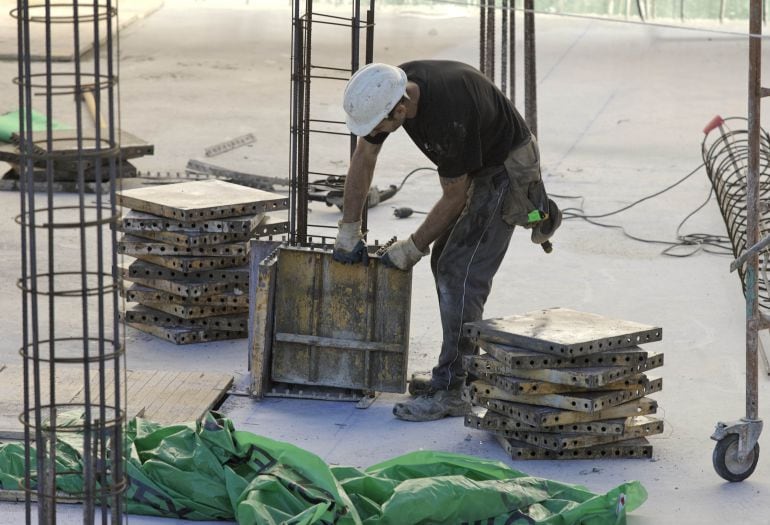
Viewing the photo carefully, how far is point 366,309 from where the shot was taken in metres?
7.15

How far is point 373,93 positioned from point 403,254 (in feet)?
3.26

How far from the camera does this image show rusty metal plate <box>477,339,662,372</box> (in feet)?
20.5

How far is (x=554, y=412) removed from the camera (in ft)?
20.6

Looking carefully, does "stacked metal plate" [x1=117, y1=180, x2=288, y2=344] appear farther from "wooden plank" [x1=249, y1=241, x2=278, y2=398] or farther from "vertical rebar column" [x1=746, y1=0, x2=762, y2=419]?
"vertical rebar column" [x1=746, y1=0, x2=762, y2=419]

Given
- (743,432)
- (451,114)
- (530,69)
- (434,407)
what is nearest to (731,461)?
(743,432)

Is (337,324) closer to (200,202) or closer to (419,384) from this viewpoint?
(419,384)

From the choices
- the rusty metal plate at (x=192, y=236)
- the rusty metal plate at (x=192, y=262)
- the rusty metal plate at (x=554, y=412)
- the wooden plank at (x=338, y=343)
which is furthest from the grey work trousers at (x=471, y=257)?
the rusty metal plate at (x=192, y=262)

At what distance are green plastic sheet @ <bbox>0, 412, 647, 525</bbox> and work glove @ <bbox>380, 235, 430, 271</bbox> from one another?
4.42 feet

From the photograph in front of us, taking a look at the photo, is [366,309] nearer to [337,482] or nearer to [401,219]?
[337,482]

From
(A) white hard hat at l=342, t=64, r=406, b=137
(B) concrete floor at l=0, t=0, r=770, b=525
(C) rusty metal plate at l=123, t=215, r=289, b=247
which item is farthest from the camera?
(C) rusty metal plate at l=123, t=215, r=289, b=247

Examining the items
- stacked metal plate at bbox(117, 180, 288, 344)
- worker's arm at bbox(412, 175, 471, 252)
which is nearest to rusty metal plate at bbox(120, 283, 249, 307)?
stacked metal plate at bbox(117, 180, 288, 344)

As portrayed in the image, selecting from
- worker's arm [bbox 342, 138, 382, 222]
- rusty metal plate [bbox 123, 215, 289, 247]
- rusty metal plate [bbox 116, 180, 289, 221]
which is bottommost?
rusty metal plate [bbox 123, 215, 289, 247]

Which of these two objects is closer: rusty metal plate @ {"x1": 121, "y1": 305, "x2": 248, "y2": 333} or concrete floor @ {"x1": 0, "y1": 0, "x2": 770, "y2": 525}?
concrete floor @ {"x1": 0, "y1": 0, "x2": 770, "y2": 525}

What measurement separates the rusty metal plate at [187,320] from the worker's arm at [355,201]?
4.94 ft
